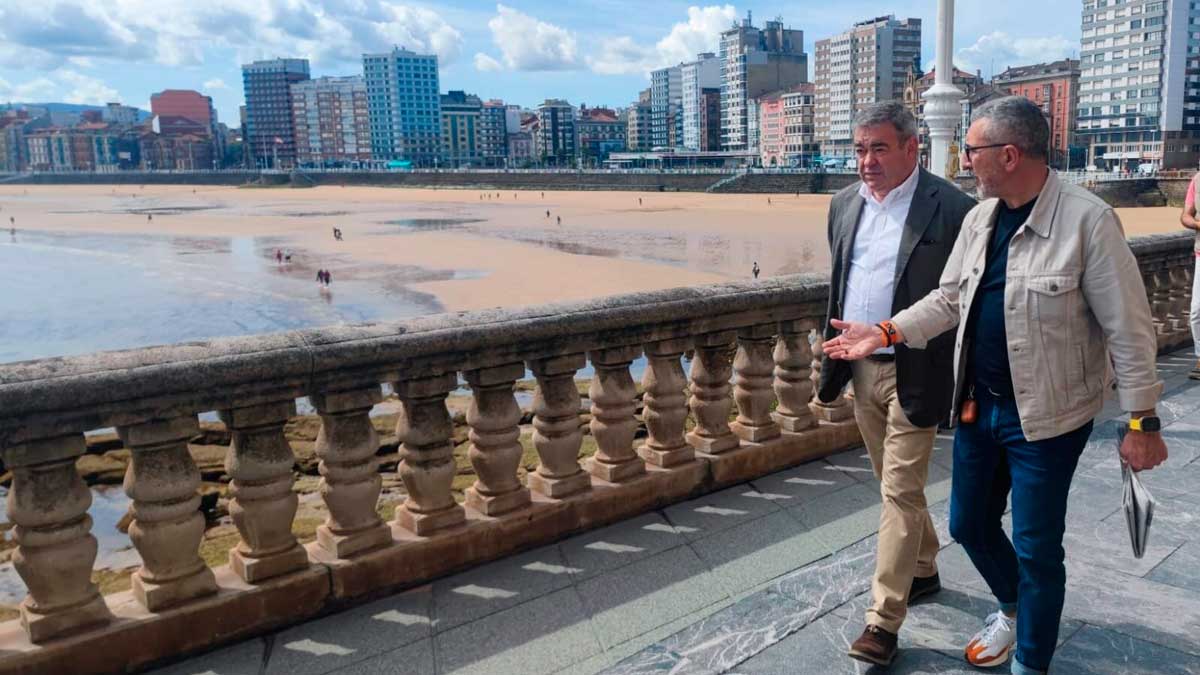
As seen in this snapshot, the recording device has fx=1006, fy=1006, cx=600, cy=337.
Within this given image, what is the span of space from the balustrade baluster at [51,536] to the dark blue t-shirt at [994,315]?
2.73 meters

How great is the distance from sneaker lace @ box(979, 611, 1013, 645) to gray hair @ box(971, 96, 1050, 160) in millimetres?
1467

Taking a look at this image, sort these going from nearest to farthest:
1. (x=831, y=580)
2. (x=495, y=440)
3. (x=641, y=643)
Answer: (x=641, y=643)
(x=831, y=580)
(x=495, y=440)

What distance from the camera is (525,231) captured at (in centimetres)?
5712

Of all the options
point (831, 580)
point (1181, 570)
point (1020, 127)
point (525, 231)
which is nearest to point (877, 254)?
point (1020, 127)

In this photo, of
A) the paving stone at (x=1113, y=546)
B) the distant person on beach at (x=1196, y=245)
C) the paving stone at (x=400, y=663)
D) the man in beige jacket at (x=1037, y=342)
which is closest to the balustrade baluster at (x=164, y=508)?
the paving stone at (x=400, y=663)

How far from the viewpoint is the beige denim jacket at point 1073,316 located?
2738 mm

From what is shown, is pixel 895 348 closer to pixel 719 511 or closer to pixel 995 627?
pixel 995 627

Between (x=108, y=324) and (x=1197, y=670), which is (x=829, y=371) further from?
(x=108, y=324)

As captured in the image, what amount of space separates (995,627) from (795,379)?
226 cm

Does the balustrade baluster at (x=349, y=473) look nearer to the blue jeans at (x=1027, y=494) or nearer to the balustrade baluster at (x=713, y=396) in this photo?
A: the balustrade baluster at (x=713, y=396)

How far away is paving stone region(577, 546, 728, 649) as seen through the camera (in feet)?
Answer: 11.5

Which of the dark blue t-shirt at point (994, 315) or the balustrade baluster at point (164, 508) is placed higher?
the dark blue t-shirt at point (994, 315)

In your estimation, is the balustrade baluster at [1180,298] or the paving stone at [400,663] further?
the balustrade baluster at [1180,298]

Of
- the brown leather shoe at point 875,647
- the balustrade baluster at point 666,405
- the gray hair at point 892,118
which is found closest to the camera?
the brown leather shoe at point 875,647
